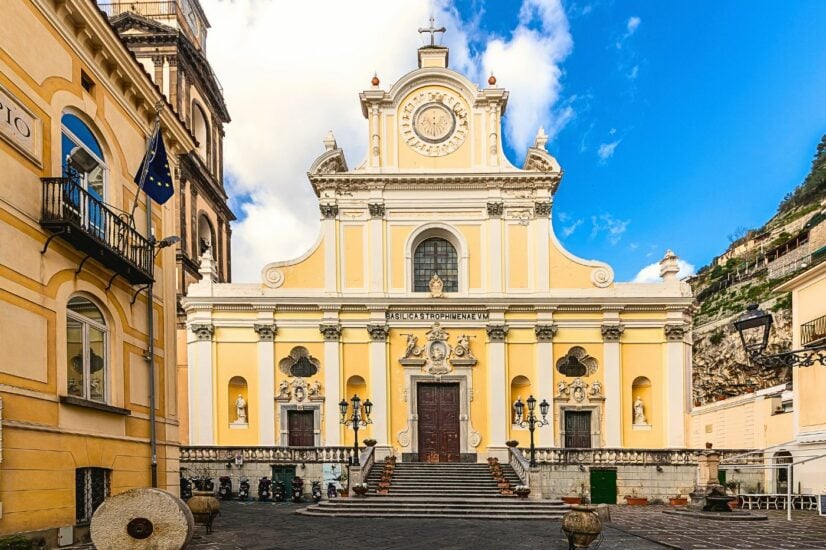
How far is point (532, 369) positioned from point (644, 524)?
11.2 m

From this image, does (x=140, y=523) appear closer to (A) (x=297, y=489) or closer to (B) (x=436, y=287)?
(A) (x=297, y=489)

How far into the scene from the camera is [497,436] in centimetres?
2889

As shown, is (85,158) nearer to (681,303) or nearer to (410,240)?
(410,240)

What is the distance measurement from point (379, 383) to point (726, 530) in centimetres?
1501

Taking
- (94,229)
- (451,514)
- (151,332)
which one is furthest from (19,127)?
(451,514)

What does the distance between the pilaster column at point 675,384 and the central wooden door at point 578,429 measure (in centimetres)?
314

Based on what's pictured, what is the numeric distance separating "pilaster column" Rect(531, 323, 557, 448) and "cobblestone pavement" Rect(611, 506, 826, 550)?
6.46m

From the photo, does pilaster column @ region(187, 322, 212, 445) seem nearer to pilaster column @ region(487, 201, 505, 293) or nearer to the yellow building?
pilaster column @ region(487, 201, 505, 293)

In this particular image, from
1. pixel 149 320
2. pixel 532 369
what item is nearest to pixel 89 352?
pixel 149 320

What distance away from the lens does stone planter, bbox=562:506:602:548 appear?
13.0m

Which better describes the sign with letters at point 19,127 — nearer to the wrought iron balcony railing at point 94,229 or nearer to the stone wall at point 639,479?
the wrought iron balcony railing at point 94,229

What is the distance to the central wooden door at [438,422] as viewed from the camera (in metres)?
29.2

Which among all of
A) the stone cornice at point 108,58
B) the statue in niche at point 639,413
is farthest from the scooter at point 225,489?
the statue in niche at point 639,413

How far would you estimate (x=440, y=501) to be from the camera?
71.8ft
